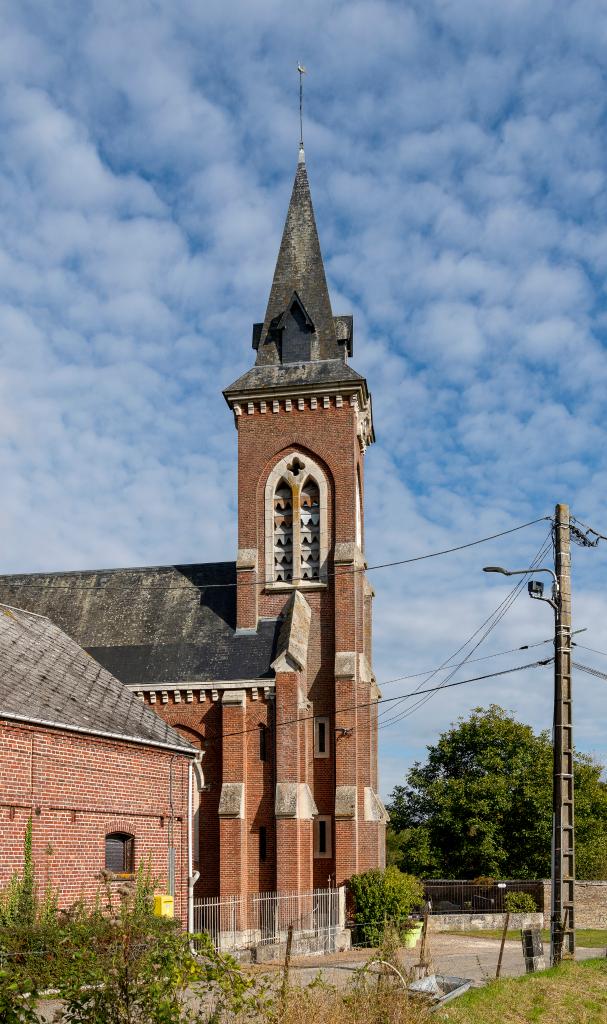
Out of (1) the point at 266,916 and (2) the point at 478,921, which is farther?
(2) the point at 478,921

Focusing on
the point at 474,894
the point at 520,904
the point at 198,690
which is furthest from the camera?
the point at 474,894

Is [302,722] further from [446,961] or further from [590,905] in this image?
[590,905]

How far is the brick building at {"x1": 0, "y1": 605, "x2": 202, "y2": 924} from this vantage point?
17.6 m

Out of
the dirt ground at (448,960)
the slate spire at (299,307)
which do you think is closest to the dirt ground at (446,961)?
the dirt ground at (448,960)

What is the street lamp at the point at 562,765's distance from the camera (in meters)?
17.1

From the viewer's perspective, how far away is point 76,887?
61.0 ft

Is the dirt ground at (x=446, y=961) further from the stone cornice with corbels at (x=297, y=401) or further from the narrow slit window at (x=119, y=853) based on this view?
the stone cornice with corbels at (x=297, y=401)

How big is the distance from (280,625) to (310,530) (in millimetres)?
3450

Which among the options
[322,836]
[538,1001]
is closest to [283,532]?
[322,836]

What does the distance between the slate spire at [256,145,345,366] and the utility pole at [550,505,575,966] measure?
16.7 meters

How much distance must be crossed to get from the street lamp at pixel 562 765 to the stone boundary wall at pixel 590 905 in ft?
64.1

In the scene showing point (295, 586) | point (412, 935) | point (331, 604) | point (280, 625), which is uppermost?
Result: point (295, 586)

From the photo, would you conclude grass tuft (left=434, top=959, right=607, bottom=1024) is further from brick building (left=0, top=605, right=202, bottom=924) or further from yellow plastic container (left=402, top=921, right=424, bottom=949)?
yellow plastic container (left=402, top=921, right=424, bottom=949)

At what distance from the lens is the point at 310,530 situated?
32625 mm
